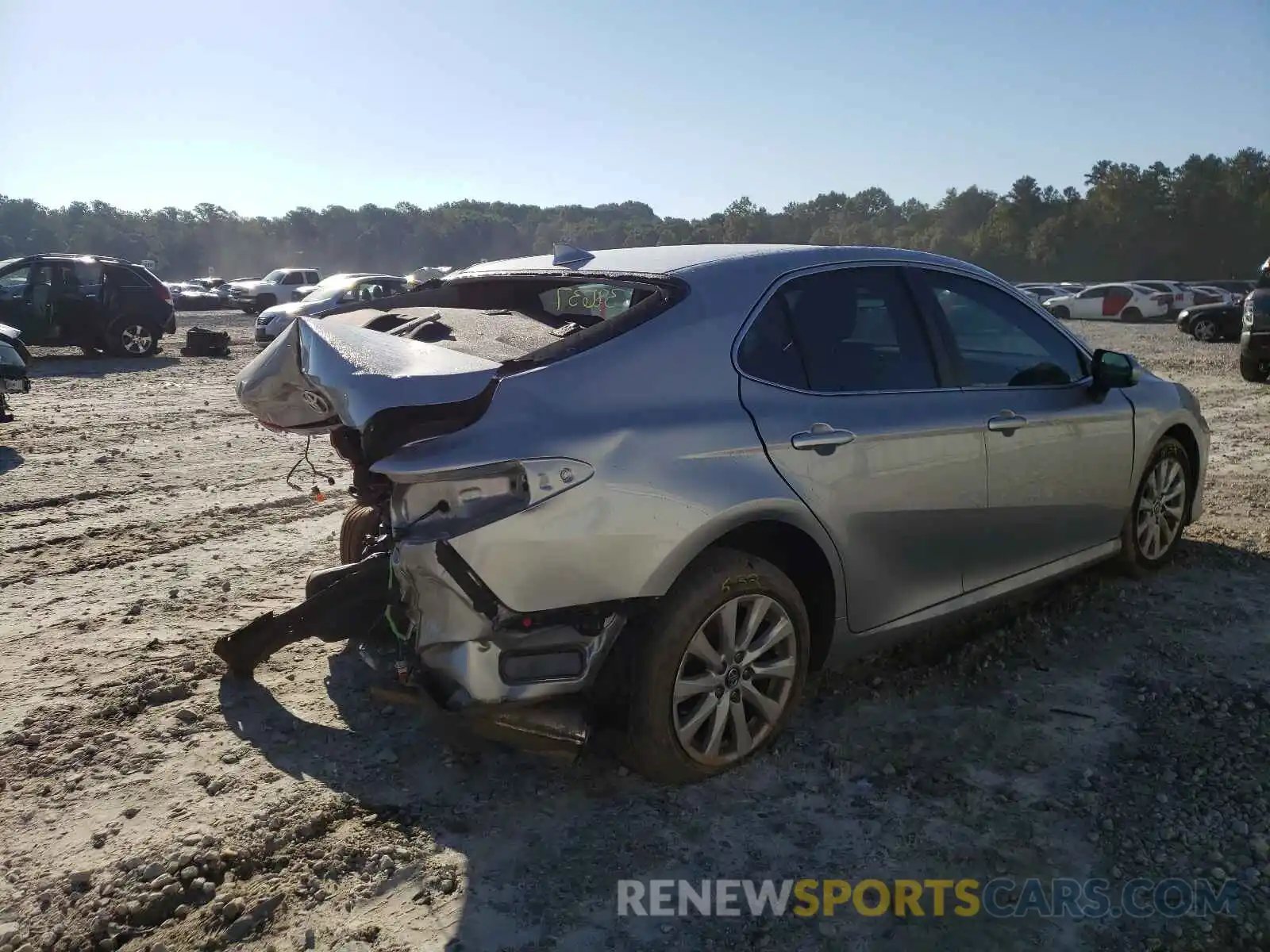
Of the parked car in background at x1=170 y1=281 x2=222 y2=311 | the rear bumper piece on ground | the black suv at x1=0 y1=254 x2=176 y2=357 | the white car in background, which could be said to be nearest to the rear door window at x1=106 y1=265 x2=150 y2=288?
the black suv at x1=0 y1=254 x2=176 y2=357

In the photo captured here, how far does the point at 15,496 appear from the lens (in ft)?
23.6

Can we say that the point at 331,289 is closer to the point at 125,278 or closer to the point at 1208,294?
the point at 125,278

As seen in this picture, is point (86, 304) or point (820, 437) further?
point (86, 304)

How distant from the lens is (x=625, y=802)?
319 centimetres

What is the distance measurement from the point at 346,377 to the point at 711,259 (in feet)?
4.56

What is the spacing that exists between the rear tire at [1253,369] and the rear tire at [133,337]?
58.7 ft

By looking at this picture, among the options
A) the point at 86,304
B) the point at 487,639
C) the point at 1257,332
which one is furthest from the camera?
the point at 86,304

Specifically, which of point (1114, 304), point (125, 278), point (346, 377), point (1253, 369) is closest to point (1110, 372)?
point (346, 377)

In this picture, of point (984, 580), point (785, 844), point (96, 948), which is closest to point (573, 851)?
point (785, 844)

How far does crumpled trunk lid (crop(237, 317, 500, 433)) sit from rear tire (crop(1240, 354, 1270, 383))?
45.8 feet

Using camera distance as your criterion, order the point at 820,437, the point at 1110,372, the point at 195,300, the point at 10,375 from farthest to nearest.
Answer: the point at 195,300 < the point at 10,375 < the point at 1110,372 < the point at 820,437

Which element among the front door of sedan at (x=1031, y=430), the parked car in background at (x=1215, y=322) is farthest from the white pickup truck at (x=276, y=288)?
the front door of sedan at (x=1031, y=430)

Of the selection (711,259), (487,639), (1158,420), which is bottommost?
(487,639)

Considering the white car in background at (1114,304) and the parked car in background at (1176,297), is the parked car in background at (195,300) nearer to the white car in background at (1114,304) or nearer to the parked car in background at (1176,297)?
the white car in background at (1114,304)
